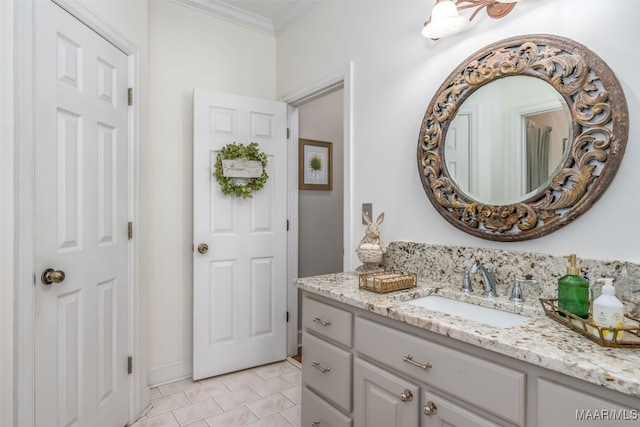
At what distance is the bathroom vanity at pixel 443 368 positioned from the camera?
31.7 inches

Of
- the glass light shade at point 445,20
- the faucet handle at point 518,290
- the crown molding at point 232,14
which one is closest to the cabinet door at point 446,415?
the faucet handle at point 518,290

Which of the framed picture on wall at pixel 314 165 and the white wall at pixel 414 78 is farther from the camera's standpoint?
the framed picture on wall at pixel 314 165

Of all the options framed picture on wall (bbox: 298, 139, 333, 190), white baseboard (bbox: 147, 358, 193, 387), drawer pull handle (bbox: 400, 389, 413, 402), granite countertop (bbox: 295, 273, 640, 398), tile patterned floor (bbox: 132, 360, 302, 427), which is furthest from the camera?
framed picture on wall (bbox: 298, 139, 333, 190)

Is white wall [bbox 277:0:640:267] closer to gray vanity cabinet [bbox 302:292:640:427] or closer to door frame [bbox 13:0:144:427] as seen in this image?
gray vanity cabinet [bbox 302:292:640:427]

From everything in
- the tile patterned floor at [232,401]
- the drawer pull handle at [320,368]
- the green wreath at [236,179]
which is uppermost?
the green wreath at [236,179]

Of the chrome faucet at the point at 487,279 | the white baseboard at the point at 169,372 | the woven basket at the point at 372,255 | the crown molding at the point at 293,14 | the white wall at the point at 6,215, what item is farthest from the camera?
the crown molding at the point at 293,14

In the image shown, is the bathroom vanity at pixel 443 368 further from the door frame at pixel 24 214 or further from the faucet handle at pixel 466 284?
the door frame at pixel 24 214

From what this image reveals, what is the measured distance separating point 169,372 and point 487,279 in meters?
2.20

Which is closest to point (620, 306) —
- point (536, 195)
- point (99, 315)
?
point (536, 195)

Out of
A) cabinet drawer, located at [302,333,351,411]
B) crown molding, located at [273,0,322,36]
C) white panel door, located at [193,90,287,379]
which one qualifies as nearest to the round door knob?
white panel door, located at [193,90,287,379]

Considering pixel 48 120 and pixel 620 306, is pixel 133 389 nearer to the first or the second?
pixel 48 120

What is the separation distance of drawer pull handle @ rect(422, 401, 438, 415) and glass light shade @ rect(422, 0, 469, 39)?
4.82ft

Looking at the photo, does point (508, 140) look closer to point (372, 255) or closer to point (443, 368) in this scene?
point (372, 255)

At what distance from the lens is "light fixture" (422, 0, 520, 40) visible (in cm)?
145
